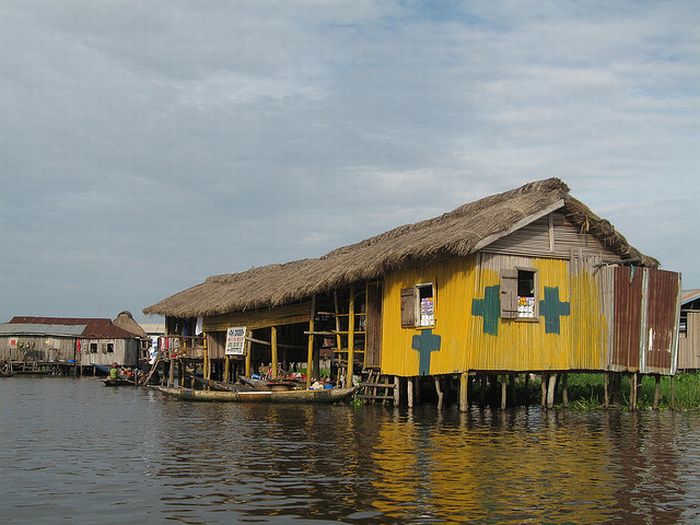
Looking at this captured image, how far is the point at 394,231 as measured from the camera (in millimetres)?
27375

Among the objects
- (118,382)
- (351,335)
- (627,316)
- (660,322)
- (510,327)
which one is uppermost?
(627,316)

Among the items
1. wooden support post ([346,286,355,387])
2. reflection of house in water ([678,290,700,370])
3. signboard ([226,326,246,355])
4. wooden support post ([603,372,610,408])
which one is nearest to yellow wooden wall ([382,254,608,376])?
wooden support post ([603,372,610,408])

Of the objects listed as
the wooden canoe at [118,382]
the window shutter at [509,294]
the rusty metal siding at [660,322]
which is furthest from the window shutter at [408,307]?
the wooden canoe at [118,382]

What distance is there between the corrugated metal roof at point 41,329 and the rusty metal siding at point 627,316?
4717 cm

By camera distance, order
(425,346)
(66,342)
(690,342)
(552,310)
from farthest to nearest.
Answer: (66,342)
(690,342)
(425,346)
(552,310)

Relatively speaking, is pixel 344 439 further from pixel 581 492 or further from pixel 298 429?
pixel 581 492

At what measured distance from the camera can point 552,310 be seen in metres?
21.4

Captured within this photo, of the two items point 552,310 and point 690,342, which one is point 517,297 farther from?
point 690,342

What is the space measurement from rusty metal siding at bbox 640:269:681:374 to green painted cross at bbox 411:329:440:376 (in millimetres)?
5307

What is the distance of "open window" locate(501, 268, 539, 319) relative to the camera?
20.8 m

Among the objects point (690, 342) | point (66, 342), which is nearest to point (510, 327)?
point (690, 342)

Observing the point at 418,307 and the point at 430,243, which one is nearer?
the point at 430,243

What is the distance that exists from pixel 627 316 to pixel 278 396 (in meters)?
10.1

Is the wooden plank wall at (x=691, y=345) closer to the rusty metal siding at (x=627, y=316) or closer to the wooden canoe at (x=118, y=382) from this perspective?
the rusty metal siding at (x=627, y=316)
